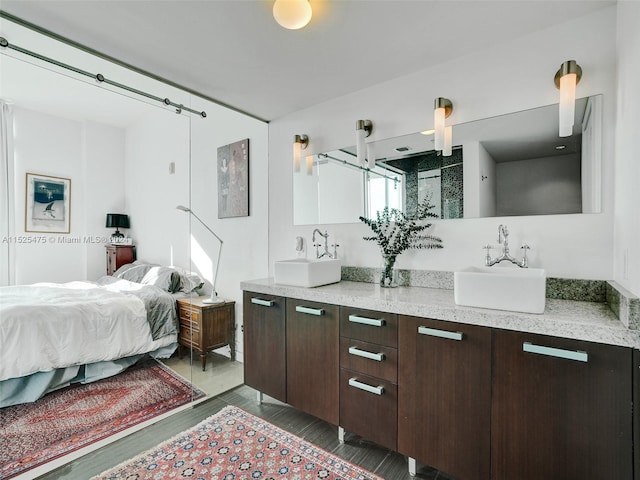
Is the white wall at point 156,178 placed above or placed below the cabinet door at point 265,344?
above

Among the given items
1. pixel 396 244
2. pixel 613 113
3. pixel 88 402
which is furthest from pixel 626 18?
pixel 88 402

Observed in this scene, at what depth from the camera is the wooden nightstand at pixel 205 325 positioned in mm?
2604

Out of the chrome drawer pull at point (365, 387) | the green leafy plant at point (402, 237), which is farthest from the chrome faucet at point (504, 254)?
the chrome drawer pull at point (365, 387)

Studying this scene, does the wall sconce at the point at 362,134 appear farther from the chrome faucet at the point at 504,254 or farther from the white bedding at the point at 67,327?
the white bedding at the point at 67,327

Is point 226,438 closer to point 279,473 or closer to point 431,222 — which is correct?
point 279,473

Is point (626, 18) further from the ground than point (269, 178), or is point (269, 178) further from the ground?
point (626, 18)

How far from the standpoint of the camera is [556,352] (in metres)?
1.21

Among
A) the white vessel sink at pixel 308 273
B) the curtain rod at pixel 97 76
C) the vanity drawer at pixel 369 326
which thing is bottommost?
the vanity drawer at pixel 369 326

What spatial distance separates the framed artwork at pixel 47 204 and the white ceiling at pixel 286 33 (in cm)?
81

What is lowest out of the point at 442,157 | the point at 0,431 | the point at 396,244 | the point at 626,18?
the point at 0,431

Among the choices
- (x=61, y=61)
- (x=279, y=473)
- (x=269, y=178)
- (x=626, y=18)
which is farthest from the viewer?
(x=269, y=178)

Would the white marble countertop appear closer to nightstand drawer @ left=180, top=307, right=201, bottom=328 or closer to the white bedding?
nightstand drawer @ left=180, top=307, right=201, bottom=328

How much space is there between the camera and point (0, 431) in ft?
5.97

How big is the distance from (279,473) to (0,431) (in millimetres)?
1650
